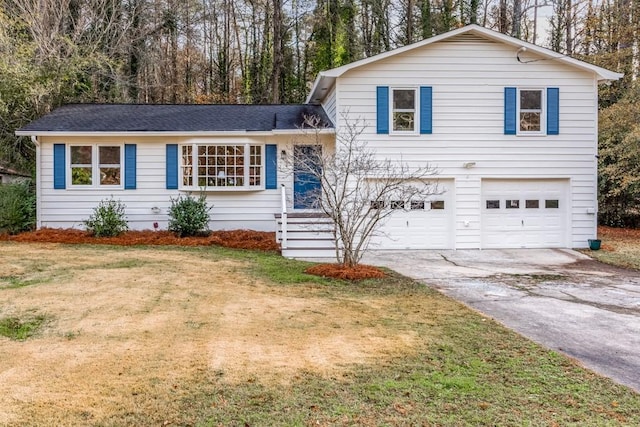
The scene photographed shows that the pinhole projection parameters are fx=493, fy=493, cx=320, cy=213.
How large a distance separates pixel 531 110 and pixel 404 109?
3396mm

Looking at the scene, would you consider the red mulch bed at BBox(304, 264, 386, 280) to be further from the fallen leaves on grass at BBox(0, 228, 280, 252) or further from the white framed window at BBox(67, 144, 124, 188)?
the white framed window at BBox(67, 144, 124, 188)

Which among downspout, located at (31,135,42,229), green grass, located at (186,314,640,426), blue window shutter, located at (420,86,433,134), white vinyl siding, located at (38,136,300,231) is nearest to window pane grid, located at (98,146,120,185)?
white vinyl siding, located at (38,136,300,231)

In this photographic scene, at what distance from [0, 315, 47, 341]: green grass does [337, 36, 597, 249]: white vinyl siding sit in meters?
9.00

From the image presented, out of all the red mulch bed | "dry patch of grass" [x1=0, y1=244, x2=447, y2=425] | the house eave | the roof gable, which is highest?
the roof gable

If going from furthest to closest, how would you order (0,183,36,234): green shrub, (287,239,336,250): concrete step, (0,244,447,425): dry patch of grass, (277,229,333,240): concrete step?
(0,183,36,234): green shrub < (277,229,333,240): concrete step < (287,239,336,250): concrete step < (0,244,447,425): dry patch of grass

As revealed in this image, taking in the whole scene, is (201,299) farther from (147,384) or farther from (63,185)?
(63,185)

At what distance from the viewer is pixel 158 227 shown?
13828 mm

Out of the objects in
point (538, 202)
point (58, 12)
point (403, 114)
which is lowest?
point (538, 202)

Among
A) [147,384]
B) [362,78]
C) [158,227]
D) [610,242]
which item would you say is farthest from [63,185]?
[610,242]

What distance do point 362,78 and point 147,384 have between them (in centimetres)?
1041

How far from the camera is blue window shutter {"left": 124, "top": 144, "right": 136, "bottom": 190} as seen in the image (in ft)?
44.9

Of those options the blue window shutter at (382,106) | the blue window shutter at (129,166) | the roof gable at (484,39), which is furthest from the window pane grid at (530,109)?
the blue window shutter at (129,166)

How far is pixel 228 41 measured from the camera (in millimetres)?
27891

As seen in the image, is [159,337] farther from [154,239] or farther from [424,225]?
[424,225]
